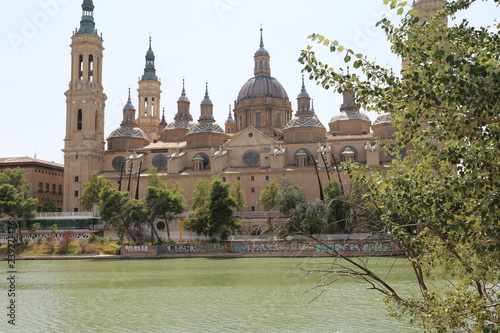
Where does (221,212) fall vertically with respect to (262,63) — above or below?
below

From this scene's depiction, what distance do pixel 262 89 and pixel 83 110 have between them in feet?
76.8

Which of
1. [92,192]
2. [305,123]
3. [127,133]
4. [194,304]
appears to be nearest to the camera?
[194,304]

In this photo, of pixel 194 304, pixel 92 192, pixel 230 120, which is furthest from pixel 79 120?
pixel 194 304

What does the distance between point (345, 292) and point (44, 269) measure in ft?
71.7

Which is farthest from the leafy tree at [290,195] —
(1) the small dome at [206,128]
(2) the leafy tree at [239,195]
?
(1) the small dome at [206,128]

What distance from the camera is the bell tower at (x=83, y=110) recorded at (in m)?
71.8

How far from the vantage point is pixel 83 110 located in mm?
72375

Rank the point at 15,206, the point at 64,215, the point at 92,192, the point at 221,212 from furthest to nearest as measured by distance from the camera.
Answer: the point at 92,192
the point at 64,215
the point at 15,206
the point at 221,212

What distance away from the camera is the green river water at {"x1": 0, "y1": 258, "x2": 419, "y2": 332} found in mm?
16094

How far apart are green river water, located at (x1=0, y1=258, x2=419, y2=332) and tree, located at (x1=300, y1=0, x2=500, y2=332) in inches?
139

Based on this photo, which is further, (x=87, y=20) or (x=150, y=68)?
(x=150, y=68)

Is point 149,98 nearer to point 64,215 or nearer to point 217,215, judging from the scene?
point 64,215

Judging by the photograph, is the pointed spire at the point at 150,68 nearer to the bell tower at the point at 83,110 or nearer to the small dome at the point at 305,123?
the bell tower at the point at 83,110

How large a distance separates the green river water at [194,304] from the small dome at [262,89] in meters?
49.1
